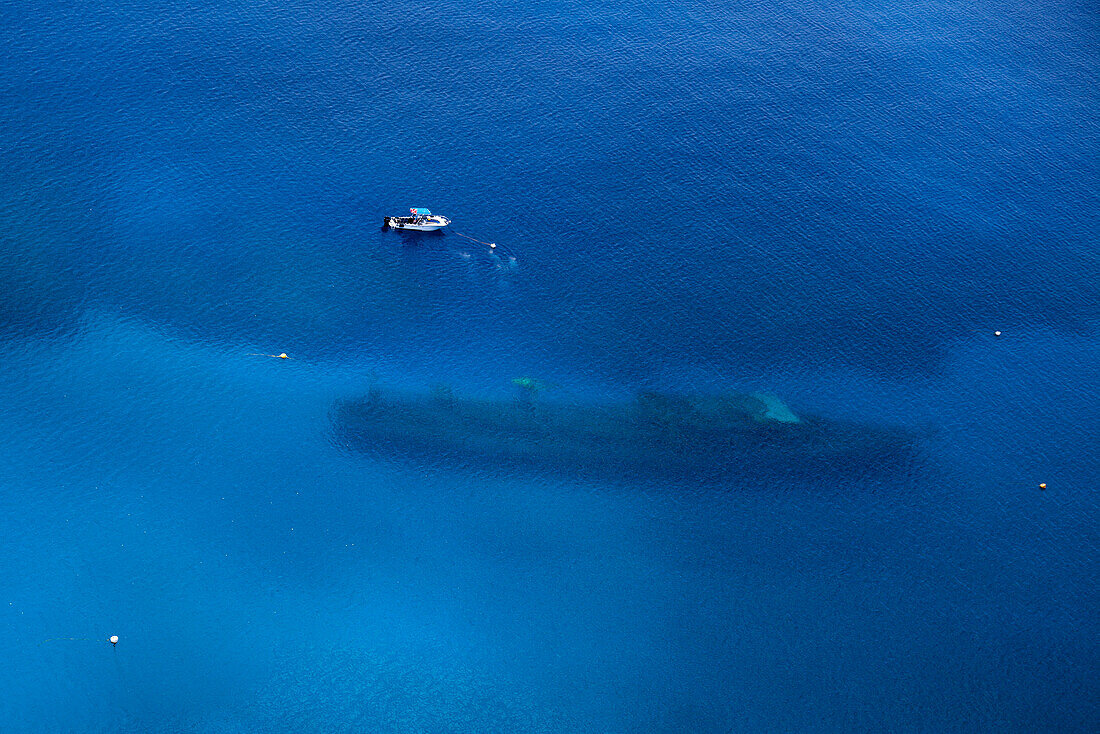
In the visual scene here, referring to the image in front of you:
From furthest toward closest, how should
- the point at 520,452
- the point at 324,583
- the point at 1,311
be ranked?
the point at 1,311
the point at 520,452
the point at 324,583

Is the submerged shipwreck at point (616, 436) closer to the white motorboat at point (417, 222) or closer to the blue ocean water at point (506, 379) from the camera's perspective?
the blue ocean water at point (506, 379)

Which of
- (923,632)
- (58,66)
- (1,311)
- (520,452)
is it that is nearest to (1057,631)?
(923,632)

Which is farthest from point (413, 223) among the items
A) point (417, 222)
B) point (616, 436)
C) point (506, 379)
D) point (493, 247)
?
point (616, 436)

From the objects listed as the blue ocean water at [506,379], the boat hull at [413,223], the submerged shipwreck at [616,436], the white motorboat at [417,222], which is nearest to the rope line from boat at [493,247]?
the blue ocean water at [506,379]

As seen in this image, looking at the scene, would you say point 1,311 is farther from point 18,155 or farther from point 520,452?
point 520,452

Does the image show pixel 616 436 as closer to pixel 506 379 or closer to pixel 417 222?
pixel 506 379

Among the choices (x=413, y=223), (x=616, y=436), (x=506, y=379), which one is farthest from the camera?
(x=413, y=223)
